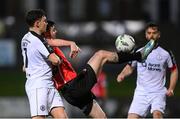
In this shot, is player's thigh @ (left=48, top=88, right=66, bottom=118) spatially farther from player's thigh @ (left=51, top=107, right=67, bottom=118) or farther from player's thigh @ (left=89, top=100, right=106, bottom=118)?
player's thigh @ (left=89, top=100, right=106, bottom=118)

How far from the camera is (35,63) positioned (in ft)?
37.4

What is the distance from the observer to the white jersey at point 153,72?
13.0 metres

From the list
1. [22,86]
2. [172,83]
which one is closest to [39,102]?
[172,83]

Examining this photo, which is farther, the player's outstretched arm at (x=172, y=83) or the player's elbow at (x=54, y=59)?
the player's outstretched arm at (x=172, y=83)

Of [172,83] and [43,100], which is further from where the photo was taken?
[172,83]

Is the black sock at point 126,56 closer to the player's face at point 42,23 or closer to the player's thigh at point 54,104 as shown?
the player's thigh at point 54,104


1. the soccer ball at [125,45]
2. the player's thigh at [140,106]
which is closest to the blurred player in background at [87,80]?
the soccer ball at [125,45]

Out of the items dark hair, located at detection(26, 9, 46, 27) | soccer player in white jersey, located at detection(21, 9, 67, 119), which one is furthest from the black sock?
dark hair, located at detection(26, 9, 46, 27)

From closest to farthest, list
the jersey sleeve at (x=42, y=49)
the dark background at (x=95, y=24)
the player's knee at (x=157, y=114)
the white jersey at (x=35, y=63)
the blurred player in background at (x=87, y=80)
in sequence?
the jersey sleeve at (x=42, y=49)
the white jersey at (x=35, y=63)
the blurred player in background at (x=87, y=80)
the player's knee at (x=157, y=114)
the dark background at (x=95, y=24)

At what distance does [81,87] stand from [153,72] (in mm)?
1753

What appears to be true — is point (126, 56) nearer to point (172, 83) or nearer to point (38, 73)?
point (38, 73)

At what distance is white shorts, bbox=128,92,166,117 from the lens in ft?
42.3

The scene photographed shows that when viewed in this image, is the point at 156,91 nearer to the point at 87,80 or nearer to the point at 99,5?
the point at 87,80

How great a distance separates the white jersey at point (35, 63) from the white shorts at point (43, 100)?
0.25ft
